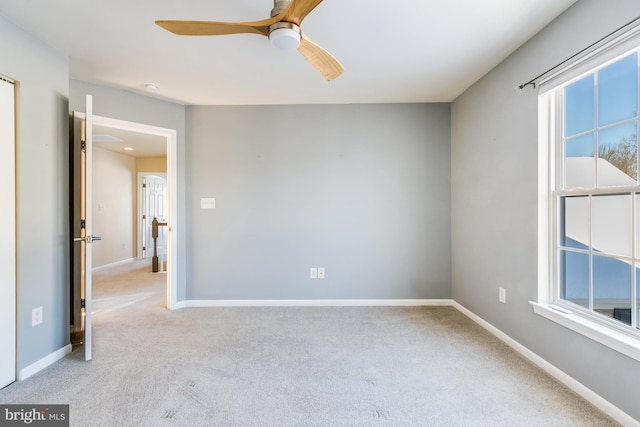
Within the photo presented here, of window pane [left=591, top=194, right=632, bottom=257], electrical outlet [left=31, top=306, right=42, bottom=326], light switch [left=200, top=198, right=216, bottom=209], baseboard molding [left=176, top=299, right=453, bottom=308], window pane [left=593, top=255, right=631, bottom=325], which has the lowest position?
baseboard molding [left=176, top=299, right=453, bottom=308]

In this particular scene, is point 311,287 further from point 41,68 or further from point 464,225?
point 41,68

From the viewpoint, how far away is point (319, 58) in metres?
1.69

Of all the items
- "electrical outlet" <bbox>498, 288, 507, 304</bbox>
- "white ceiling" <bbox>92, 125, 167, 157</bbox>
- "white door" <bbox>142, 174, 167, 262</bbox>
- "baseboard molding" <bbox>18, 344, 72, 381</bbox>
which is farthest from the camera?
"white door" <bbox>142, 174, 167, 262</bbox>

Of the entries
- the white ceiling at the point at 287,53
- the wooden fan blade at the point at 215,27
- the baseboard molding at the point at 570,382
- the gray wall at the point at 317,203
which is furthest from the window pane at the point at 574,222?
the wooden fan blade at the point at 215,27

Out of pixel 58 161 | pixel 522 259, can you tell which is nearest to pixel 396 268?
pixel 522 259

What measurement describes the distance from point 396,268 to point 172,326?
2.50 m

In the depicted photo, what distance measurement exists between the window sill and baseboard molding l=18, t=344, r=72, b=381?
358 cm

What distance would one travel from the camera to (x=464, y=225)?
3.04m

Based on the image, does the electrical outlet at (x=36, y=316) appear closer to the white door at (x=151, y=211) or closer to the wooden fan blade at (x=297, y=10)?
the wooden fan blade at (x=297, y=10)

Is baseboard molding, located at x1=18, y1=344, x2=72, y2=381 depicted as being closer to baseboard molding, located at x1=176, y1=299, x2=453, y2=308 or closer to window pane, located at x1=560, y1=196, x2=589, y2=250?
baseboard molding, located at x1=176, y1=299, x2=453, y2=308

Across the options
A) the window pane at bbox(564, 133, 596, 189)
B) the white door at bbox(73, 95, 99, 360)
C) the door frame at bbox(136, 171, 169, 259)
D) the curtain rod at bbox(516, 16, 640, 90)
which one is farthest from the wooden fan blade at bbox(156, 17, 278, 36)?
the door frame at bbox(136, 171, 169, 259)

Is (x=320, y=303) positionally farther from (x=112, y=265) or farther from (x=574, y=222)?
(x=112, y=265)

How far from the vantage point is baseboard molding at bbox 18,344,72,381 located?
1877mm

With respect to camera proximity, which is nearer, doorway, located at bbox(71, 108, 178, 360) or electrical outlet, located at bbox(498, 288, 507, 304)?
doorway, located at bbox(71, 108, 178, 360)
